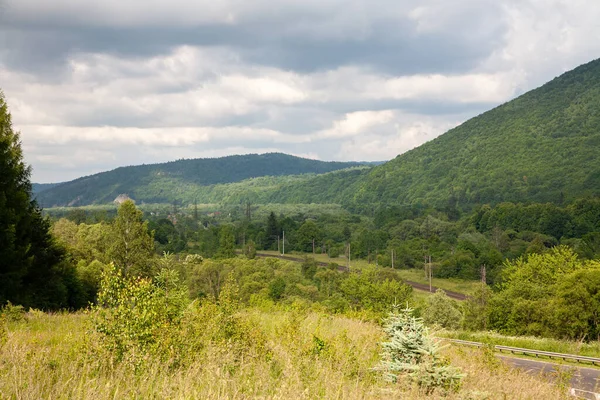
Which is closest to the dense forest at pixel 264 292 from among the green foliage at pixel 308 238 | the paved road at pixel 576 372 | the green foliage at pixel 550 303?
the green foliage at pixel 550 303

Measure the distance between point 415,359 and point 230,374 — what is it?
3.82 metres

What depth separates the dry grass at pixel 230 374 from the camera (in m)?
7.45

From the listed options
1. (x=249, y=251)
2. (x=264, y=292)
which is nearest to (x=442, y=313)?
(x=264, y=292)

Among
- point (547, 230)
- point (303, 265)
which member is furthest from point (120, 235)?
point (547, 230)

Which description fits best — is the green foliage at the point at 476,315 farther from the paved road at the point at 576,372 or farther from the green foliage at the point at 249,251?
the green foliage at the point at 249,251

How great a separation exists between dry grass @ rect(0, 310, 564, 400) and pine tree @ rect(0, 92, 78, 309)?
15.8 m

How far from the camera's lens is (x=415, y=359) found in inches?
398

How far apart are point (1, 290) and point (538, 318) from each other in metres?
48.0

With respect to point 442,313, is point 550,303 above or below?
above

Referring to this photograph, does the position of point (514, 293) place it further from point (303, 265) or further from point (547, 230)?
point (547, 230)

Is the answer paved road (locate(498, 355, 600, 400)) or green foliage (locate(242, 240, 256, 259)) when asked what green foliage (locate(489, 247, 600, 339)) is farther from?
green foliage (locate(242, 240, 256, 259))

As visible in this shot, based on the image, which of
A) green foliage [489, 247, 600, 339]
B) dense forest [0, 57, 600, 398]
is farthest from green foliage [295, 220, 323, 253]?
green foliage [489, 247, 600, 339]

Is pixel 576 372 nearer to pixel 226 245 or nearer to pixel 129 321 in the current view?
pixel 129 321

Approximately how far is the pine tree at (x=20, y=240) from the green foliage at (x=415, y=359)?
879 inches
